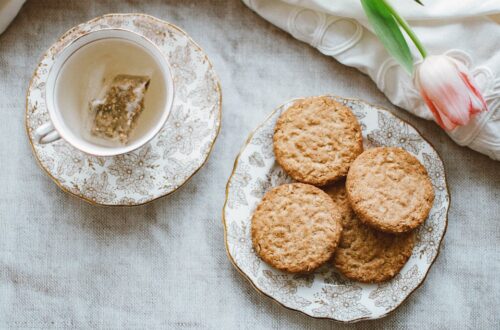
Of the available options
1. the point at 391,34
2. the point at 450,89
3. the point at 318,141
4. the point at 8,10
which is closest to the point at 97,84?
the point at 8,10

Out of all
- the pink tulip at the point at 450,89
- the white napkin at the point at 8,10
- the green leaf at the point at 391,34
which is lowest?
the pink tulip at the point at 450,89

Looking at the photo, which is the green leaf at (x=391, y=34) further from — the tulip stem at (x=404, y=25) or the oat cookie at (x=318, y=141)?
the oat cookie at (x=318, y=141)

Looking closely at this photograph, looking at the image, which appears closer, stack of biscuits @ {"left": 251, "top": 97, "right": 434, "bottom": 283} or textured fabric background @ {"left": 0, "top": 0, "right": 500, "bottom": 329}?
stack of biscuits @ {"left": 251, "top": 97, "right": 434, "bottom": 283}

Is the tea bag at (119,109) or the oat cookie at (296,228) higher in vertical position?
the tea bag at (119,109)

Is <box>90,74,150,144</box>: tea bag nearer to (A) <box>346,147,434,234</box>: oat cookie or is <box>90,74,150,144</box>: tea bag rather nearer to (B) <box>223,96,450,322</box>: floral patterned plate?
(B) <box>223,96,450,322</box>: floral patterned plate

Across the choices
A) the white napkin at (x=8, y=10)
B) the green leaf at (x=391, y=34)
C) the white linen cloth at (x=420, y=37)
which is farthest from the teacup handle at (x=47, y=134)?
the green leaf at (x=391, y=34)

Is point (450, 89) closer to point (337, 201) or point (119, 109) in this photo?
point (337, 201)

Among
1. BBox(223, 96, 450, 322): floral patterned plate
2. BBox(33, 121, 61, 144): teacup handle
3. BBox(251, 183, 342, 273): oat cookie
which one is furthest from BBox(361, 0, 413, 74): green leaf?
BBox(33, 121, 61, 144): teacup handle
